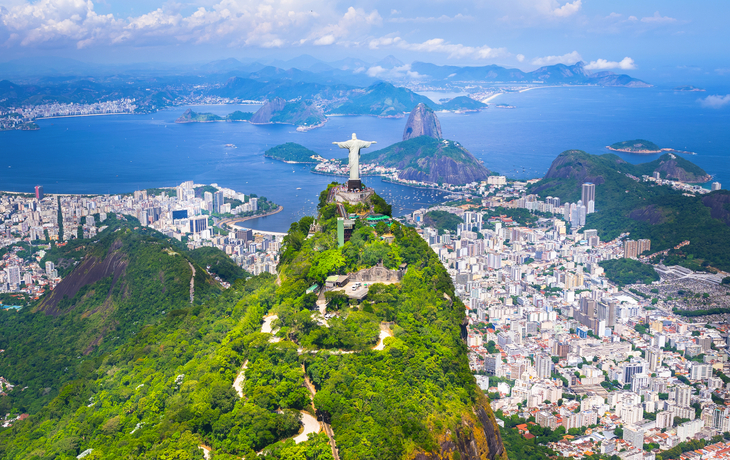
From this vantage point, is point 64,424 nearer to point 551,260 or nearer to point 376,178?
point 551,260

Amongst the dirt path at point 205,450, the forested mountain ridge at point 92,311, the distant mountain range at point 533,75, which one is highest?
the distant mountain range at point 533,75

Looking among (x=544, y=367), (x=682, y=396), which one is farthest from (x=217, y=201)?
(x=682, y=396)

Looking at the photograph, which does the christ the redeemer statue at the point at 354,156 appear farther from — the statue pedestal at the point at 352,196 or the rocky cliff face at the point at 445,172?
the rocky cliff face at the point at 445,172

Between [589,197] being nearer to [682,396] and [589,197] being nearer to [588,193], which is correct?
[588,193]

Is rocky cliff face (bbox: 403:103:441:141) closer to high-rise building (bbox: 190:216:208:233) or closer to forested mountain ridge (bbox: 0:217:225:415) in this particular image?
high-rise building (bbox: 190:216:208:233)

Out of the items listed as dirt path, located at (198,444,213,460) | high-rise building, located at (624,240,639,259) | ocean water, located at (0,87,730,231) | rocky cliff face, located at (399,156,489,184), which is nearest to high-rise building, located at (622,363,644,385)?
high-rise building, located at (624,240,639,259)

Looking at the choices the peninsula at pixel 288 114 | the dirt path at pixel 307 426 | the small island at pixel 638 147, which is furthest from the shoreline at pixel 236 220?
the peninsula at pixel 288 114
